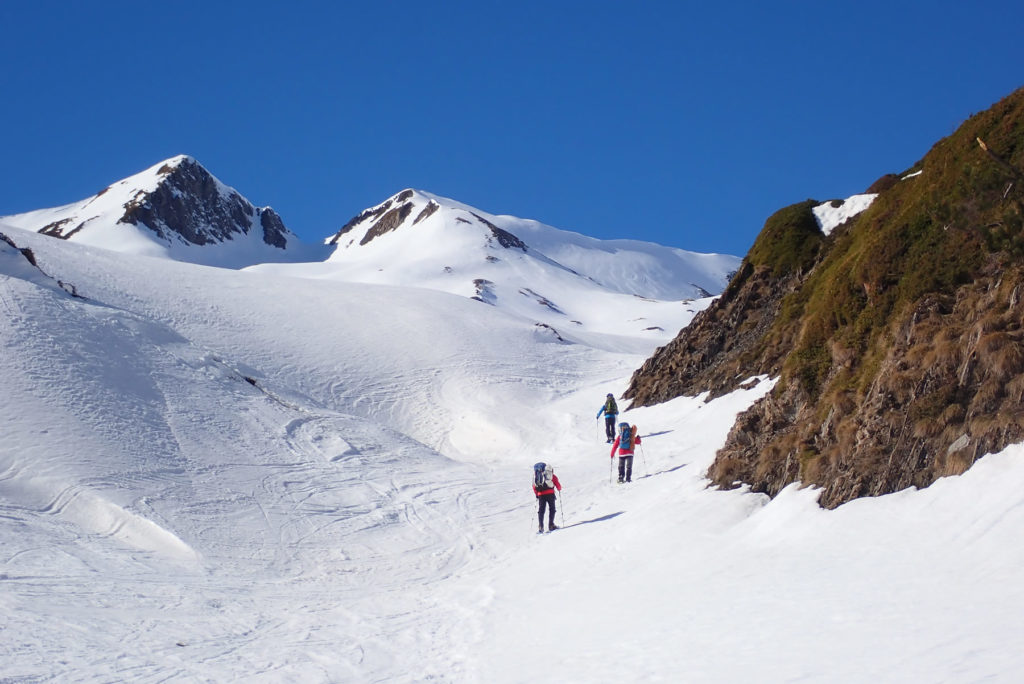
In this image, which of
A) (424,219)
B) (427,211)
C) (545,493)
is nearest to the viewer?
(545,493)

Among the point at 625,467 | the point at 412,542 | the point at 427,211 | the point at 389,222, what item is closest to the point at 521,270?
the point at 427,211

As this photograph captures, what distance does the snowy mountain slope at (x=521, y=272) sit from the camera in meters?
97.0

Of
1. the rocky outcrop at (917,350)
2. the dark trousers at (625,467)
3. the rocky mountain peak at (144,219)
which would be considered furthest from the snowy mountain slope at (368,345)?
the rocky mountain peak at (144,219)

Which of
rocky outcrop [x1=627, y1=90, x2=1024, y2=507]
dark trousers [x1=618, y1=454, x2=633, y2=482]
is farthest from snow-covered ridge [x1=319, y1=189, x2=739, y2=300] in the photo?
rocky outcrop [x1=627, y1=90, x2=1024, y2=507]

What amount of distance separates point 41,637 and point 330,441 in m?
15.9

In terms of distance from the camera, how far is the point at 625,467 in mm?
22125

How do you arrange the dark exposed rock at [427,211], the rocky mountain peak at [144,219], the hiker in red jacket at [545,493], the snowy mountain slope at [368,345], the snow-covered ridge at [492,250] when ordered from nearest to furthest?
the hiker in red jacket at [545,493] → the snowy mountain slope at [368,345] → the snow-covered ridge at [492,250] → the dark exposed rock at [427,211] → the rocky mountain peak at [144,219]

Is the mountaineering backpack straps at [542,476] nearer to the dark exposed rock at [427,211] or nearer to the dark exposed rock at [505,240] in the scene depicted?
the dark exposed rock at [505,240]

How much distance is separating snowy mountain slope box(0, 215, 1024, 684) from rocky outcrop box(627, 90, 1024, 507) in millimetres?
630

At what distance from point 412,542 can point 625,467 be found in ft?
19.9

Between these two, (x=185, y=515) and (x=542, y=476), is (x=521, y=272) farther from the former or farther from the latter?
(x=542, y=476)

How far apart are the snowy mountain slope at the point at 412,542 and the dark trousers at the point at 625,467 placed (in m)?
0.39

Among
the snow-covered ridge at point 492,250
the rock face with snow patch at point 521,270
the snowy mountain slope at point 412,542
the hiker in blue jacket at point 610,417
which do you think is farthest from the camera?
the snow-covered ridge at point 492,250

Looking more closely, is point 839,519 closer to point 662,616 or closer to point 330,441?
point 662,616
